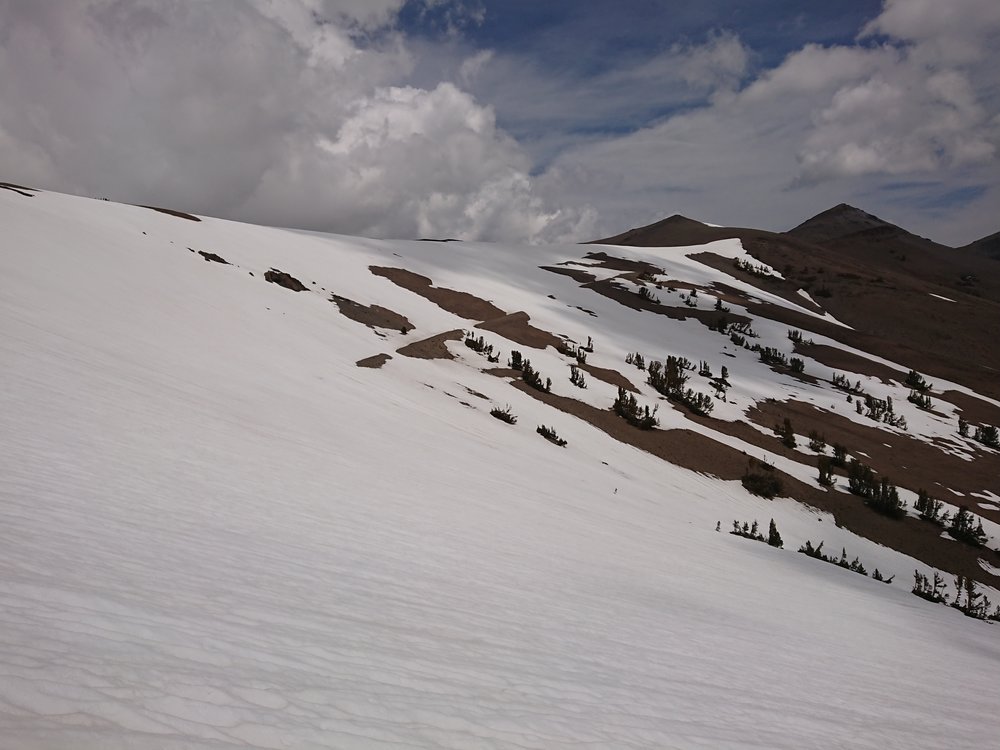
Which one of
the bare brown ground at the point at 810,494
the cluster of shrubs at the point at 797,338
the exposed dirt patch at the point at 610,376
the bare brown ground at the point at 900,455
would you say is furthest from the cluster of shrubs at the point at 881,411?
the exposed dirt patch at the point at 610,376

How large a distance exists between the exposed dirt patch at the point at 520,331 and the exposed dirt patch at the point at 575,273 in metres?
9.53

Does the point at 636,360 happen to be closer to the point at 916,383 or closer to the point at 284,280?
the point at 284,280

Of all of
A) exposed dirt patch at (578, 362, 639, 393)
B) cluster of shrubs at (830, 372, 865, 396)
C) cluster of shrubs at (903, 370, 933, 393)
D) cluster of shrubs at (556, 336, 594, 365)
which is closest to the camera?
exposed dirt patch at (578, 362, 639, 393)

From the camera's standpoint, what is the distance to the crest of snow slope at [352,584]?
5.93ft

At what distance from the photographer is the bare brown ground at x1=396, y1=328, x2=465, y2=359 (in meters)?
13.2

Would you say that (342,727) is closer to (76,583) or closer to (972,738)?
(76,583)

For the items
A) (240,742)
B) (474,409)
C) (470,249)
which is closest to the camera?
(240,742)

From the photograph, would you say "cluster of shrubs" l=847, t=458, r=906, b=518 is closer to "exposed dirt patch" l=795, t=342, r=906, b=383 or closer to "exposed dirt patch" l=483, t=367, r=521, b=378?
"exposed dirt patch" l=483, t=367, r=521, b=378

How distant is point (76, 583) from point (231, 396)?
4.78 meters

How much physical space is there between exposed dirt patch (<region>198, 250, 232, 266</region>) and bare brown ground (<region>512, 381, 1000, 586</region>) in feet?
27.6

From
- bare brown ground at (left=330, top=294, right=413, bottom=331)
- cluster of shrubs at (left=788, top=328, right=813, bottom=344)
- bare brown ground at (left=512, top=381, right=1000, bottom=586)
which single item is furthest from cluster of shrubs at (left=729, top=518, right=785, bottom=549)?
cluster of shrubs at (left=788, top=328, right=813, bottom=344)

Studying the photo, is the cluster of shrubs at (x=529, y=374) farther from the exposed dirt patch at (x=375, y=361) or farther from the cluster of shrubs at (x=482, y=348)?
the exposed dirt patch at (x=375, y=361)

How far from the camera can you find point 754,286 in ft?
109

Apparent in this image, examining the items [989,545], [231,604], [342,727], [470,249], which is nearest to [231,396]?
[231,604]
